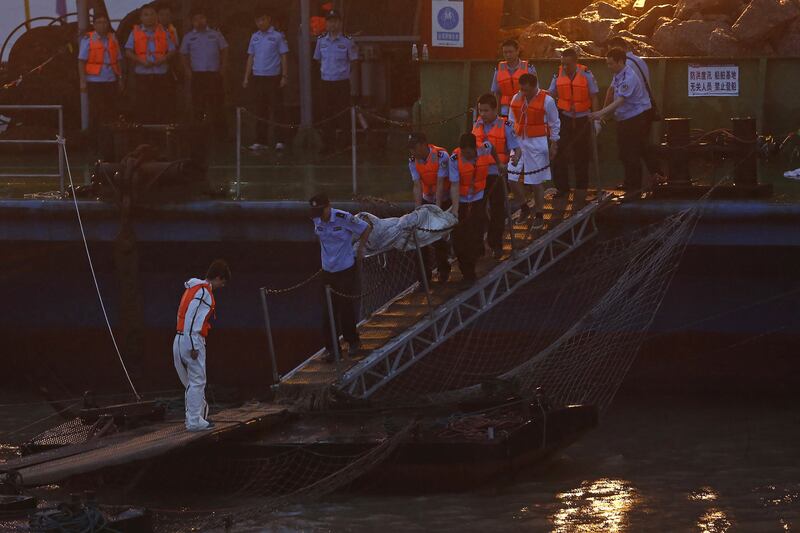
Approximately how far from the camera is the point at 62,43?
23766 millimetres

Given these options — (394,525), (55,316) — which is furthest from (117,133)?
(394,525)

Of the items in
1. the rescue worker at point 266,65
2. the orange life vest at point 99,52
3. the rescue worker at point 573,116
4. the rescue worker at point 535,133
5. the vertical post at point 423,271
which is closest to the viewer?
the vertical post at point 423,271

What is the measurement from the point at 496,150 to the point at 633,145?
214 cm

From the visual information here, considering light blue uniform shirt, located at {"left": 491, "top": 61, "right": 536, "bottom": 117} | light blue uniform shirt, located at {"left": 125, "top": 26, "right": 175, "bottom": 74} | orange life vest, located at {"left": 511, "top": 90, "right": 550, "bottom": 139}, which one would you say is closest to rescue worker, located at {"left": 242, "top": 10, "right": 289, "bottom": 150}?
light blue uniform shirt, located at {"left": 125, "top": 26, "right": 175, "bottom": 74}

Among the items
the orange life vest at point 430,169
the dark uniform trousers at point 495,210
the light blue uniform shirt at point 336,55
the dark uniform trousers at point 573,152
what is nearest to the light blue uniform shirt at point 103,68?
the light blue uniform shirt at point 336,55

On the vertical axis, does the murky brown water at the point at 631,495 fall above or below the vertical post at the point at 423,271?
below

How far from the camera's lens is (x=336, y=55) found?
2066 centimetres

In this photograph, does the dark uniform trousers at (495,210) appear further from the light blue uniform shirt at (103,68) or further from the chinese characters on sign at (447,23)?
the light blue uniform shirt at (103,68)

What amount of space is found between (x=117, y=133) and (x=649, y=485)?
Answer: 25.6 feet

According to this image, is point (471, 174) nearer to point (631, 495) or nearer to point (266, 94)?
point (631, 495)

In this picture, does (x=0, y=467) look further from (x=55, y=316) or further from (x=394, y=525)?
(x=55, y=316)

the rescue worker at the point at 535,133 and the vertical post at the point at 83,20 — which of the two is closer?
the rescue worker at the point at 535,133

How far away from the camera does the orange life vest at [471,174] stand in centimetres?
1523

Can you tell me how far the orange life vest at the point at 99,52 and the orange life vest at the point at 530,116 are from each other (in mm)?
6330
